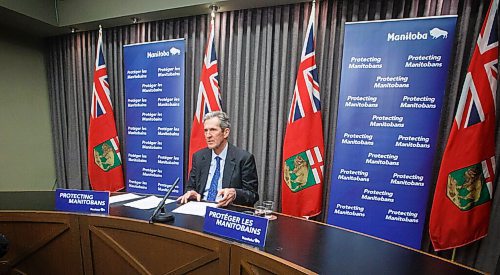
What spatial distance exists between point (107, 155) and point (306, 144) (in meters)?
2.46

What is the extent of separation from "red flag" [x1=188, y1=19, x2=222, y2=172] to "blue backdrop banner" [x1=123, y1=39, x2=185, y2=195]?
240mm

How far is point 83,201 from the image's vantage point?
1.29m

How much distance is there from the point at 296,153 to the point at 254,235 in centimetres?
134

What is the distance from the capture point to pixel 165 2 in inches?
95.2

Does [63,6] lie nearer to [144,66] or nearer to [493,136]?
[144,66]

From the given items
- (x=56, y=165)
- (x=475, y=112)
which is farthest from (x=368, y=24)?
(x=56, y=165)

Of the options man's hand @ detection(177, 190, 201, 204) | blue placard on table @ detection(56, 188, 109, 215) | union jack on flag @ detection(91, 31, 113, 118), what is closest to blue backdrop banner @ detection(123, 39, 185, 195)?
union jack on flag @ detection(91, 31, 113, 118)

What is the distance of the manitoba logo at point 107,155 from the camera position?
9.57ft

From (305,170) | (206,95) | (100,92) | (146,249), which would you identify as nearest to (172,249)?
(146,249)

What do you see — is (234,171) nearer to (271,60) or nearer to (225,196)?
(225,196)

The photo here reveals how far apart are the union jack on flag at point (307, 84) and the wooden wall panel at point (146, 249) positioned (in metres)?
1.51

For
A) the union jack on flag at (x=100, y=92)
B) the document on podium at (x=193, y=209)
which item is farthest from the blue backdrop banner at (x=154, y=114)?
the document on podium at (x=193, y=209)

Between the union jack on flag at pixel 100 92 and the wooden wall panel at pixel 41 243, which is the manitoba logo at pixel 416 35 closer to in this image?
the wooden wall panel at pixel 41 243

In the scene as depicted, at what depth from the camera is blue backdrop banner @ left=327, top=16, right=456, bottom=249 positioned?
1815mm
